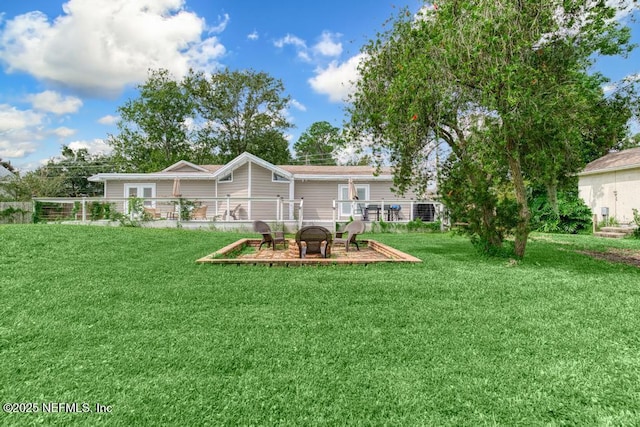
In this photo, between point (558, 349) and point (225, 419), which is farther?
point (558, 349)

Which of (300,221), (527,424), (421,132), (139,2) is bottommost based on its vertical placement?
(527,424)

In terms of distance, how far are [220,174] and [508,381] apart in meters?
18.2

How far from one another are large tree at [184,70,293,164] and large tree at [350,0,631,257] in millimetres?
26108

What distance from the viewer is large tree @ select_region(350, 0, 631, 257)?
6.22 m

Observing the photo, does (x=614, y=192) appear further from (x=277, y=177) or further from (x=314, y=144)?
(x=314, y=144)

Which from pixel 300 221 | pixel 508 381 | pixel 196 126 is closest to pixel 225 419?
pixel 508 381

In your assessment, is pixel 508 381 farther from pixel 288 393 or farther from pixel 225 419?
pixel 225 419

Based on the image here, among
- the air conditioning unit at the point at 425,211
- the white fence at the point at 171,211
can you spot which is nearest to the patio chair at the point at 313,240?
the white fence at the point at 171,211

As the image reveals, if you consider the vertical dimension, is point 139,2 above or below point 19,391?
above

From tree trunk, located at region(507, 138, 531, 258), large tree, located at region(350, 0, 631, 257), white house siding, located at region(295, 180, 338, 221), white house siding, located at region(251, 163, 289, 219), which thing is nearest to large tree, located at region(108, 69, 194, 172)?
white house siding, located at region(251, 163, 289, 219)

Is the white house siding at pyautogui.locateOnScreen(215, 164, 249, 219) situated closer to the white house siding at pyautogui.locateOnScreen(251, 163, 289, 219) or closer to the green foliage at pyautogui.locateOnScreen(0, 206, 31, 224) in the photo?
the white house siding at pyautogui.locateOnScreen(251, 163, 289, 219)

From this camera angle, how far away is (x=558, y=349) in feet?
10.1

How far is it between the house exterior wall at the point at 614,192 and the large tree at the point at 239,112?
24953 mm

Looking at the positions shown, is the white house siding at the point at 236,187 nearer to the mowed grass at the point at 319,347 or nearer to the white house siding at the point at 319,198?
the white house siding at the point at 319,198
